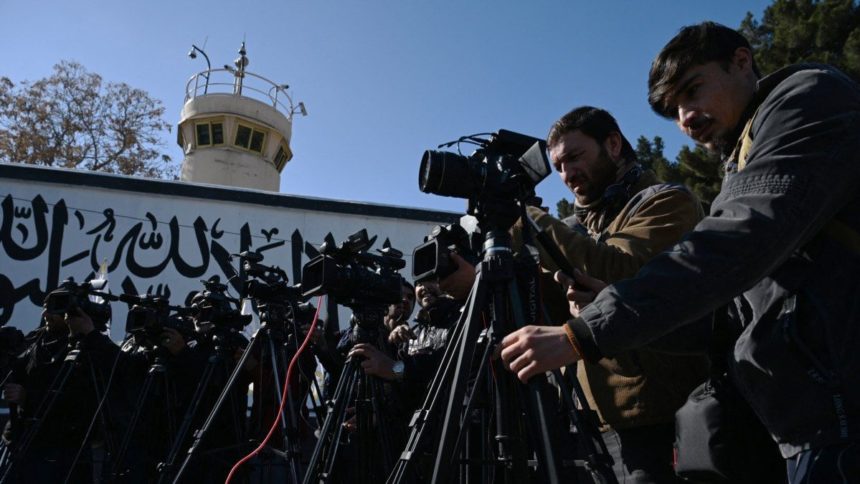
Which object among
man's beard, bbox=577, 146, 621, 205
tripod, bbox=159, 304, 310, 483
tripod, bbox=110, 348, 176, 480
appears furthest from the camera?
tripod, bbox=110, 348, 176, 480

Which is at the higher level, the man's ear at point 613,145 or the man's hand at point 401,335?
the man's ear at point 613,145

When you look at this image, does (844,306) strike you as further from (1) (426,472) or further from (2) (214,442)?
(2) (214,442)

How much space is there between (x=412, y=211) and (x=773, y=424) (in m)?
6.53

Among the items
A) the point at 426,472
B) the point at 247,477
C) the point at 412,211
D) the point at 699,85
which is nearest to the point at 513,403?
the point at 426,472

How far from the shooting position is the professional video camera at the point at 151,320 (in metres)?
3.92

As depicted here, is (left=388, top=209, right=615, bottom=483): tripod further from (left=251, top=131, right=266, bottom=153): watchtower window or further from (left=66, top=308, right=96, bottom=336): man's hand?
(left=251, top=131, right=266, bottom=153): watchtower window

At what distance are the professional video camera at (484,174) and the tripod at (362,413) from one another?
1.47 meters

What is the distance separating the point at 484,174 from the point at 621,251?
20.0 inches

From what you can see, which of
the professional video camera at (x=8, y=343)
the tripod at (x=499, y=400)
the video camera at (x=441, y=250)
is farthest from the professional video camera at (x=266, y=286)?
the professional video camera at (x=8, y=343)

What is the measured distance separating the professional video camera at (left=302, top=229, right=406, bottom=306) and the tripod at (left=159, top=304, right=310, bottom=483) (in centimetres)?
67

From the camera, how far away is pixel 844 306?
3.31ft

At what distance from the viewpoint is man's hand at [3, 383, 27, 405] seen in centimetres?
410

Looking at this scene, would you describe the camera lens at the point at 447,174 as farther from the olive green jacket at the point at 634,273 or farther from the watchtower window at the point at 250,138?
the watchtower window at the point at 250,138

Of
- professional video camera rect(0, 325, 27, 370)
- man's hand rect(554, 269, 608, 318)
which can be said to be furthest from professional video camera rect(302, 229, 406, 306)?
professional video camera rect(0, 325, 27, 370)
